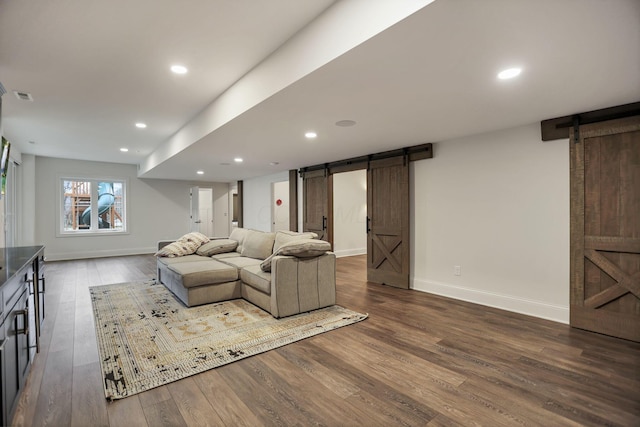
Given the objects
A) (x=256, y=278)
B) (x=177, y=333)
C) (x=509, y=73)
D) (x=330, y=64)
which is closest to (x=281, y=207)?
(x=256, y=278)

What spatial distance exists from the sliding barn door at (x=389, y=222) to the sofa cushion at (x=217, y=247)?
2.36 metres

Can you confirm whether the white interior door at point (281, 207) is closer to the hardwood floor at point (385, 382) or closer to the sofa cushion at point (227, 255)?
the sofa cushion at point (227, 255)

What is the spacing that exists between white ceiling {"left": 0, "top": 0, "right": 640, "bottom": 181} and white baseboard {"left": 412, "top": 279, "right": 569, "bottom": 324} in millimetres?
2036

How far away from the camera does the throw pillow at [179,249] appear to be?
486 cm

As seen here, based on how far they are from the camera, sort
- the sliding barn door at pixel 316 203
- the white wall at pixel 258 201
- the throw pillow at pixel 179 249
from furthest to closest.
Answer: the white wall at pixel 258 201
the sliding barn door at pixel 316 203
the throw pillow at pixel 179 249

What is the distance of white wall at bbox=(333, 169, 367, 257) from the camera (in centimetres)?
806

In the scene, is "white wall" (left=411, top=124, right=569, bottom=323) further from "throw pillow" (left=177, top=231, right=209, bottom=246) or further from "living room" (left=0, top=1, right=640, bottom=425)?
"throw pillow" (left=177, top=231, right=209, bottom=246)

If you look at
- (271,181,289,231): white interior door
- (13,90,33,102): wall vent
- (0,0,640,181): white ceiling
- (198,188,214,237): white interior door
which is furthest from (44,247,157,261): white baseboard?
(13,90,33,102): wall vent

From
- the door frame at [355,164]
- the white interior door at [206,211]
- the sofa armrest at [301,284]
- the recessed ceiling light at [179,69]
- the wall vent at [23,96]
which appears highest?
the wall vent at [23,96]

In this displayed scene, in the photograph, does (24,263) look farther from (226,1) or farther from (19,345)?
(226,1)

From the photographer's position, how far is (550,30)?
1690mm

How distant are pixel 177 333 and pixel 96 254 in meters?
6.86

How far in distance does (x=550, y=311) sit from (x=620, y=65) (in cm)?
246

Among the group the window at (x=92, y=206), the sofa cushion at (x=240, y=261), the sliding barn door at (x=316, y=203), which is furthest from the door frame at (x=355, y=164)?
the window at (x=92, y=206)
